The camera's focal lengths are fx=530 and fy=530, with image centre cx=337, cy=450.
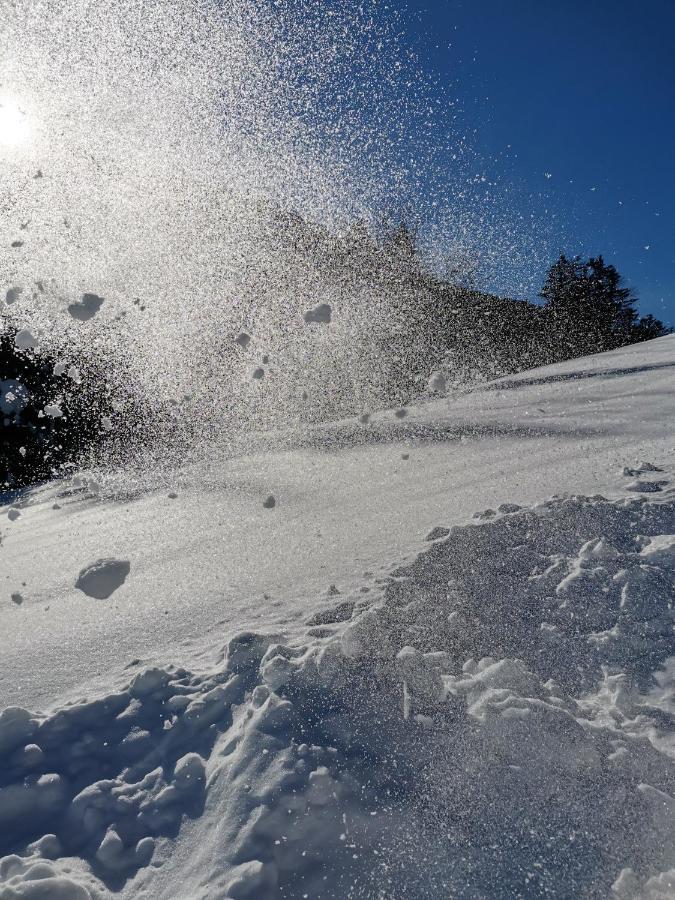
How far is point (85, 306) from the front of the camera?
3408mm

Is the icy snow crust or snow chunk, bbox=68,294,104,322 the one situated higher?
snow chunk, bbox=68,294,104,322

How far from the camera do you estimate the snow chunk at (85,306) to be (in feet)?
11.1

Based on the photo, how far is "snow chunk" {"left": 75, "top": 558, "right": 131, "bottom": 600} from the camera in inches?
103

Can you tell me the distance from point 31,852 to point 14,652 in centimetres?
111

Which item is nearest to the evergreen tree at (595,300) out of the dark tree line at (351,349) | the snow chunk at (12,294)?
the dark tree line at (351,349)

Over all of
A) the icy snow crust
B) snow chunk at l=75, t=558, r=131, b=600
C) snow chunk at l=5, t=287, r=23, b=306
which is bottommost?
the icy snow crust

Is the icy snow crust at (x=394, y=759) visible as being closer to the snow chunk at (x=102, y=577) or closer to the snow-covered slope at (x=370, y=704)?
the snow-covered slope at (x=370, y=704)

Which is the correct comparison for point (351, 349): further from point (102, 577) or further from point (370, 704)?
point (370, 704)

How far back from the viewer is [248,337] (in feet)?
Answer: 24.1

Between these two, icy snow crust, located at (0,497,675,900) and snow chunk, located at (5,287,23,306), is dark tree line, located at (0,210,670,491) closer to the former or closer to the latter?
snow chunk, located at (5,287,23,306)

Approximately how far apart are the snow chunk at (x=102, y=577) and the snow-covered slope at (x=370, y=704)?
0.02 metres

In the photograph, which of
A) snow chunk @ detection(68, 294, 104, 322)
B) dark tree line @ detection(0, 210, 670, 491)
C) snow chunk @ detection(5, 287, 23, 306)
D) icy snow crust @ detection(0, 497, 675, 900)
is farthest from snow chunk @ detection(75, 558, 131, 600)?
dark tree line @ detection(0, 210, 670, 491)

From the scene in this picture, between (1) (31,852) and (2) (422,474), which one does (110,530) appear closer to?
(2) (422,474)

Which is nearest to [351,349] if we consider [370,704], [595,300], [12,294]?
[12,294]
